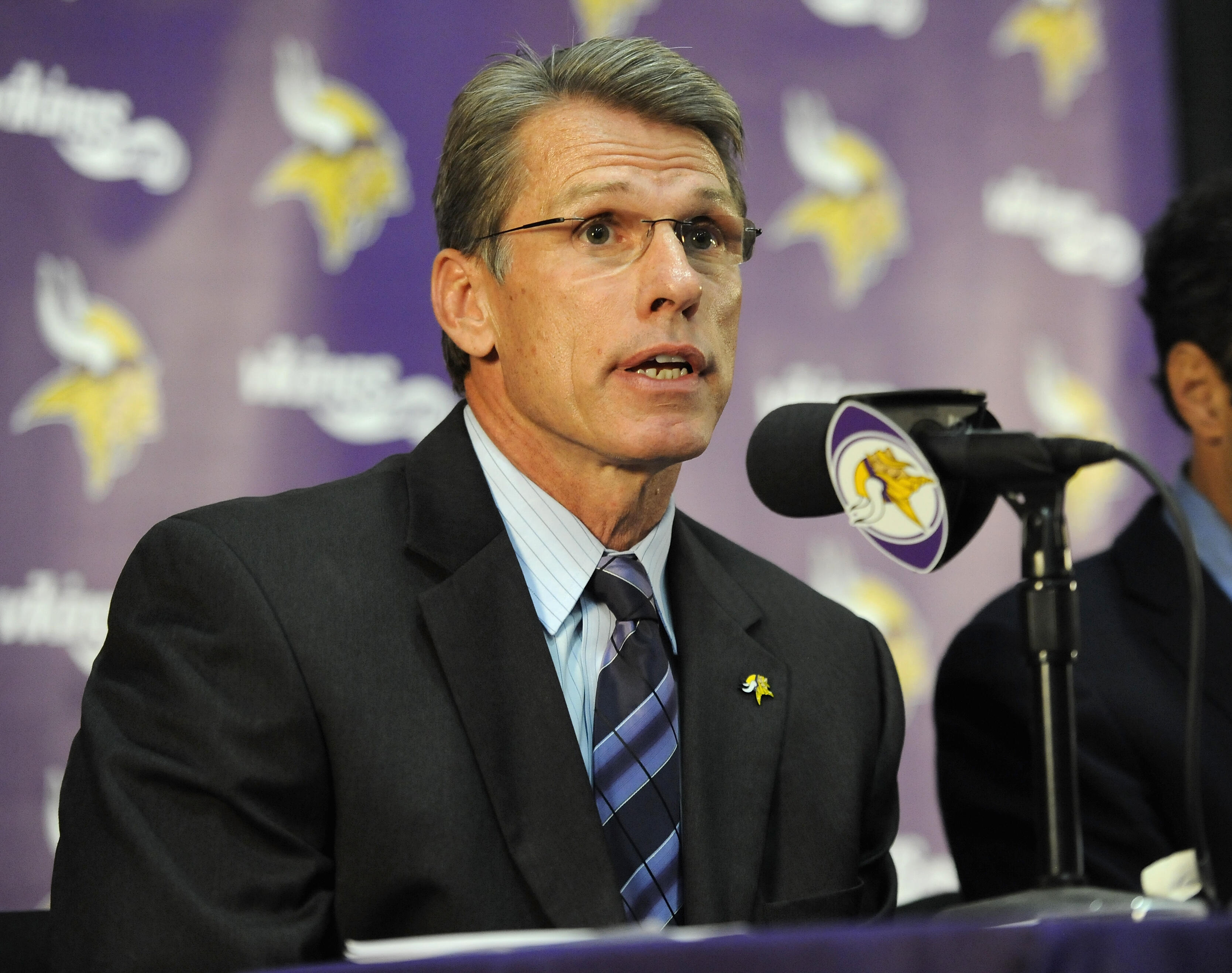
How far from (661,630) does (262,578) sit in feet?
1.93

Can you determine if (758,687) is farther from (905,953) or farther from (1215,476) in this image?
(905,953)

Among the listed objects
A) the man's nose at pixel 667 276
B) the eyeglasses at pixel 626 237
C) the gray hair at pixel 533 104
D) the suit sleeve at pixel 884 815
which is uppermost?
the gray hair at pixel 533 104

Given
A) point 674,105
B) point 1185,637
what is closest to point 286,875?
point 674,105

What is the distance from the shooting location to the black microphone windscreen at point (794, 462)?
1.43m

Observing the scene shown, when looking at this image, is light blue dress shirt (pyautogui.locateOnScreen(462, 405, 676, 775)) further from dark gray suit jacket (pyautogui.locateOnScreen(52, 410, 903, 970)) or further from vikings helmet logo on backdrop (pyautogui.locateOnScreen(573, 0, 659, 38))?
vikings helmet logo on backdrop (pyautogui.locateOnScreen(573, 0, 659, 38))

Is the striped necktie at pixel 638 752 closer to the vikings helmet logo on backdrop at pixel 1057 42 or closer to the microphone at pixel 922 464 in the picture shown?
the microphone at pixel 922 464

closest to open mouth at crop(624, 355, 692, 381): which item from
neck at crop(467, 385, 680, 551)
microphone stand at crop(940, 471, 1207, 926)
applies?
neck at crop(467, 385, 680, 551)

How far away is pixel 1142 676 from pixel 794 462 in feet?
3.61

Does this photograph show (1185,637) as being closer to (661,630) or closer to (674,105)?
(661,630)

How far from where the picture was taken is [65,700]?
265cm

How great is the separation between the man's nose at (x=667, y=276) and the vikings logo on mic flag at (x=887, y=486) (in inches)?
22.2

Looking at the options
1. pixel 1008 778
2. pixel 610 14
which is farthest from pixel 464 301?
pixel 610 14

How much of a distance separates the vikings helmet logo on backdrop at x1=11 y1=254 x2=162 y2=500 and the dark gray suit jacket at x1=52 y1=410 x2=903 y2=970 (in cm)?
97

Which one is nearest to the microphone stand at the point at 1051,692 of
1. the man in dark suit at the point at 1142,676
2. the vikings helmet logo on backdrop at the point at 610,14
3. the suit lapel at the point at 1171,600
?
the man in dark suit at the point at 1142,676
